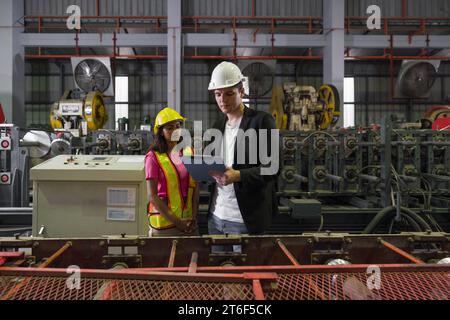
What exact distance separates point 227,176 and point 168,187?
51cm

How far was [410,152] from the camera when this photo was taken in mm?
4340

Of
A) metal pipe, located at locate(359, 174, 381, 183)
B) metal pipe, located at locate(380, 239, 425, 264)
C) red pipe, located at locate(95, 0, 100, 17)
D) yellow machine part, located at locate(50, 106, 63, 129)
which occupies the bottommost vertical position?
metal pipe, located at locate(380, 239, 425, 264)

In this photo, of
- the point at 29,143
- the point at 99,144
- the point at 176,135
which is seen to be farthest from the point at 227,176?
the point at 29,143

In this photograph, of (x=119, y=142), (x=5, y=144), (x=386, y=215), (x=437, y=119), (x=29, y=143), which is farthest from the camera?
(x=437, y=119)

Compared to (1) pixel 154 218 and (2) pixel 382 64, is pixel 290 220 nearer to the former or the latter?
(1) pixel 154 218

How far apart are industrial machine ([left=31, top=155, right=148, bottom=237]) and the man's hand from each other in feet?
2.62

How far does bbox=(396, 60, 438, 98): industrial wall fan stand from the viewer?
7344 mm

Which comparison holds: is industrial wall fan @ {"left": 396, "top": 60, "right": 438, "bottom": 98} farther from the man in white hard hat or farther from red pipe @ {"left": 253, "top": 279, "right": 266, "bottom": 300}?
red pipe @ {"left": 253, "top": 279, "right": 266, "bottom": 300}

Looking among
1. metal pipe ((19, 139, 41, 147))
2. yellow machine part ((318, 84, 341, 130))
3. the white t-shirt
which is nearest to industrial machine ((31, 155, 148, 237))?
the white t-shirt

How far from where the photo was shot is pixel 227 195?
5.95 feet

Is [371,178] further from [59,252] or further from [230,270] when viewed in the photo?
[59,252]

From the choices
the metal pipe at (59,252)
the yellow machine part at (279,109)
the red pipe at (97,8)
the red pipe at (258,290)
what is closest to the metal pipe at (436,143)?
the yellow machine part at (279,109)

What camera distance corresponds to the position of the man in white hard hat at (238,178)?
177 cm
